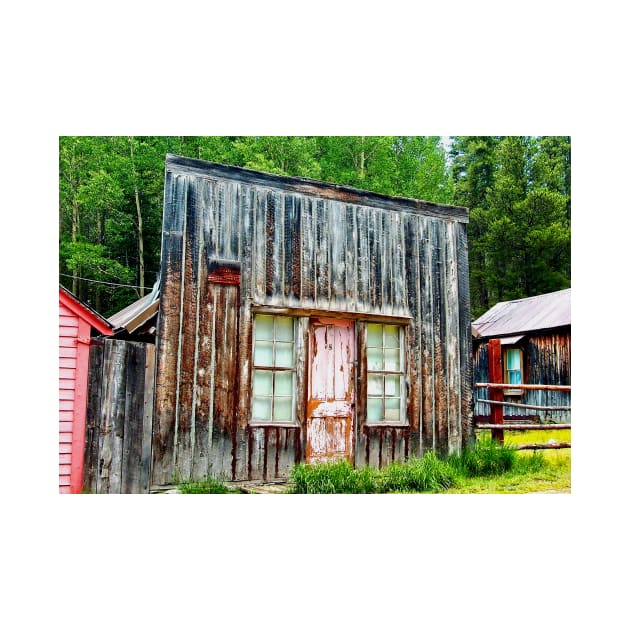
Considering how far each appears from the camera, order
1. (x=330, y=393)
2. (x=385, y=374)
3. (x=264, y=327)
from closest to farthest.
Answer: (x=264, y=327) < (x=330, y=393) < (x=385, y=374)

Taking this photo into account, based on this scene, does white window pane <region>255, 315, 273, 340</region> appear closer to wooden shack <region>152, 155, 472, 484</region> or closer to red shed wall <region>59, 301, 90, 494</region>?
wooden shack <region>152, 155, 472, 484</region>

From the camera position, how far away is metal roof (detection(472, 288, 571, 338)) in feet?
49.4

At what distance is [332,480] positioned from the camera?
272 inches

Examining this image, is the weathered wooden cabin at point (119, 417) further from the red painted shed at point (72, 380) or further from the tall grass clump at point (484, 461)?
the tall grass clump at point (484, 461)

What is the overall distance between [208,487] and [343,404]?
1.99m

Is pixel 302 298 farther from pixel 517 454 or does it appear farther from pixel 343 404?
pixel 517 454

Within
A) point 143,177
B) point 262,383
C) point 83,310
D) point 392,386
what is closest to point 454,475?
point 392,386

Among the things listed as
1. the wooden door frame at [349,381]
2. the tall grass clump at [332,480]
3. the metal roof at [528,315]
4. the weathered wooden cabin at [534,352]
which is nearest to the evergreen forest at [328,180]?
the metal roof at [528,315]

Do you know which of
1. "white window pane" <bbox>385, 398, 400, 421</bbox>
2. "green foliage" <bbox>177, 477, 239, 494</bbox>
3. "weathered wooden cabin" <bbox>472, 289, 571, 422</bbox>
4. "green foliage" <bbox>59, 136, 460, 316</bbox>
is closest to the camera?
"green foliage" <bbox>177, 477, 239, 494</bbox>

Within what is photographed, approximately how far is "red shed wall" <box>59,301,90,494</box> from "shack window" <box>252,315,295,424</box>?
76.5 inches

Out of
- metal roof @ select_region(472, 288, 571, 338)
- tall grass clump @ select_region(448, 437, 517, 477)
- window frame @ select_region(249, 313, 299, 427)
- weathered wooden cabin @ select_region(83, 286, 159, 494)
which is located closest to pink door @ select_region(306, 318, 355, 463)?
window frame @ select_region(249, 313, 299, 427)

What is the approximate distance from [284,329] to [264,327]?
0.84 feet

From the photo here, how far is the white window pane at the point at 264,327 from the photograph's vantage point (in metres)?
7.54

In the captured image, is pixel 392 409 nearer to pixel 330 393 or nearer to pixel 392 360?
pixel 392 360
